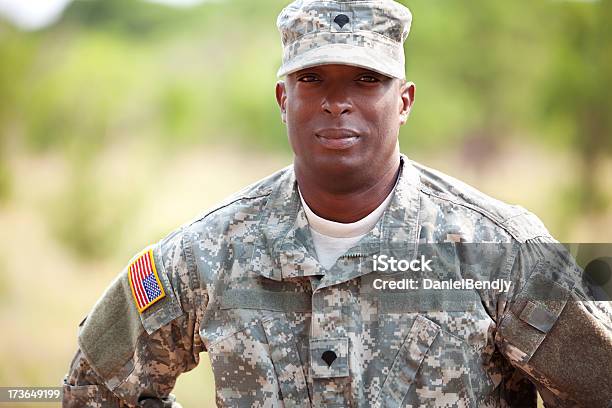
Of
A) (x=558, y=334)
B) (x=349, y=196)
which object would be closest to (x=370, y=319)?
(x=349, y=196)

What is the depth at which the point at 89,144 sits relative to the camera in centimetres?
478

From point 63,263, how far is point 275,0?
76.0 inches

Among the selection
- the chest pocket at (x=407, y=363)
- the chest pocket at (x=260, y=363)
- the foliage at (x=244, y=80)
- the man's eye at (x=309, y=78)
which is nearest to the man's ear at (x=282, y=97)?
the man's eye at (x=309, y=78)

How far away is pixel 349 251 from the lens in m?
2.23

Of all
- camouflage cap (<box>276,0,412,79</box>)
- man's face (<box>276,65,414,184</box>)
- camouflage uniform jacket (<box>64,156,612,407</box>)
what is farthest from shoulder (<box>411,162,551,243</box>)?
camouflage cap (<box>276,0,412,79</box>)

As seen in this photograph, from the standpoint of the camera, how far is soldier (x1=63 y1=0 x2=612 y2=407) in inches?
84.0

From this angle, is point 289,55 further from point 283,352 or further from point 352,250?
point 283,352

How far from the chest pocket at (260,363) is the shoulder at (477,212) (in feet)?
1.63

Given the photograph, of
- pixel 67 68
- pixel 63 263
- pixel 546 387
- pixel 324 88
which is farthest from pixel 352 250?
pixel 67 68

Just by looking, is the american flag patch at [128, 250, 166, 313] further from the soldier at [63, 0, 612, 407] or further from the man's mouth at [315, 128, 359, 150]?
the man's mouth at [315, 128, 359, 150]

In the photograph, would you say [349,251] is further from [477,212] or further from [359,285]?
[477,212]

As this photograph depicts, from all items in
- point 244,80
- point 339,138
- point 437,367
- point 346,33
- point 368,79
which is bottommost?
point 437,367

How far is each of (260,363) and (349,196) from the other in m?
0.47

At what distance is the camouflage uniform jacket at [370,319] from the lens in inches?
84.7
